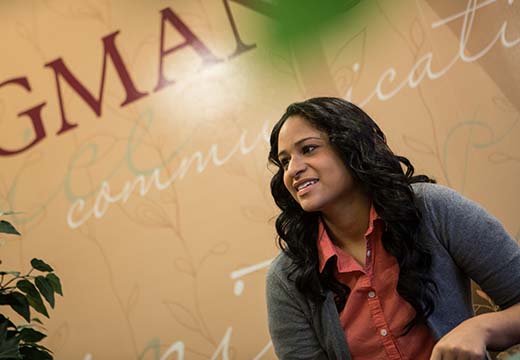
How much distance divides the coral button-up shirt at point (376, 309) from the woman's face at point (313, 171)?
3.6 inches

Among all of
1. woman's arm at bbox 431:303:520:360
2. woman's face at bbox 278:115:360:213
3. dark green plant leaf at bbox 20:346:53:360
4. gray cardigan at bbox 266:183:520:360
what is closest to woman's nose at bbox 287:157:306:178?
woman's face at bbox 278:115:360:213

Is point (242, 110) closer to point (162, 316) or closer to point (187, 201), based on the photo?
point (187, 201)

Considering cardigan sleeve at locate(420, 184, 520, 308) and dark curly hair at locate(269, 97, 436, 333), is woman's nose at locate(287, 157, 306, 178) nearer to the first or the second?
dark curly hair at locate(269, 97, 436, 333)

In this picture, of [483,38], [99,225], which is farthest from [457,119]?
[99,225]

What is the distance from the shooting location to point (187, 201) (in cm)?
202

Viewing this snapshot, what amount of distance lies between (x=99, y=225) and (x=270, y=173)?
70 centimetres

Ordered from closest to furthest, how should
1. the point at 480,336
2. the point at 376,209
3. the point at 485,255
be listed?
the point at 480,336 < the point at 485,255 < the point at 376,209

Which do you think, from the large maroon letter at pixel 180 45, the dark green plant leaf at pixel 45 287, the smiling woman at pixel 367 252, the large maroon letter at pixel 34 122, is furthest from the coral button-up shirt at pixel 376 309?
the large maroon letter at pixel 34 122

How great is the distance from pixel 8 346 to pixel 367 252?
2.99 ft

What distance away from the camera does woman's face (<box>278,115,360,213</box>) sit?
124 cm

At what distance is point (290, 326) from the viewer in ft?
4.22

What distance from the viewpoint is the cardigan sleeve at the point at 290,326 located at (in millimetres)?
1276

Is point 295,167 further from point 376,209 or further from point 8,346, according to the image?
point 8,346

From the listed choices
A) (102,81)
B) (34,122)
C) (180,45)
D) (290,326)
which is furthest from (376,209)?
(34,122)
